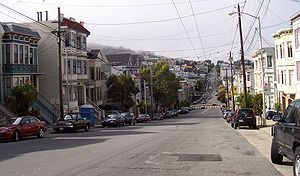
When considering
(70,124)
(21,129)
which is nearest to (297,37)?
(70,124)

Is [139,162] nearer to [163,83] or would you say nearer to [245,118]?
[245,118]

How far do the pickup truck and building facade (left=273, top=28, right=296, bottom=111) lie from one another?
38.4m

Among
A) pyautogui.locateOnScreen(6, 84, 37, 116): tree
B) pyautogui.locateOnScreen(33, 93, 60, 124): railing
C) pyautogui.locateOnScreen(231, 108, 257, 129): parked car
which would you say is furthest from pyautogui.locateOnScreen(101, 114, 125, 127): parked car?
pyautogui.locateOnScreen(231, 108, 257, 129): parked car

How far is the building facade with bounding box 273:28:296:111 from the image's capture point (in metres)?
51.0

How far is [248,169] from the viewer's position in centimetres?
1232

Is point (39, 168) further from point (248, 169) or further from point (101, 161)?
point (248, 169)

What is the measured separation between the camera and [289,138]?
10.9m

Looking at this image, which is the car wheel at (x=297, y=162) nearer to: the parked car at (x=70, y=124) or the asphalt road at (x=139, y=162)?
the asphalt road at (x=139, y=162)

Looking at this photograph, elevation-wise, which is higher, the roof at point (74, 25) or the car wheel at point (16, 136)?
the roof at point (74, 25)

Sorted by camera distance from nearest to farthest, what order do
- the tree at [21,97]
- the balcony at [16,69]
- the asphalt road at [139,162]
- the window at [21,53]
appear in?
the asphalt road at [139,162]
the tree at [21,97]
the balcony at [16,69]
the window at [21,53]

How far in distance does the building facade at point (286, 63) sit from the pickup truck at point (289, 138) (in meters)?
38.4

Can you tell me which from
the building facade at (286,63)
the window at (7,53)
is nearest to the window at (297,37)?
the building facade at (286,63)

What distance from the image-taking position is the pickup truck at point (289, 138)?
9.99 meters

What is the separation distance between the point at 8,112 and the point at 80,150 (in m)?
22.8
